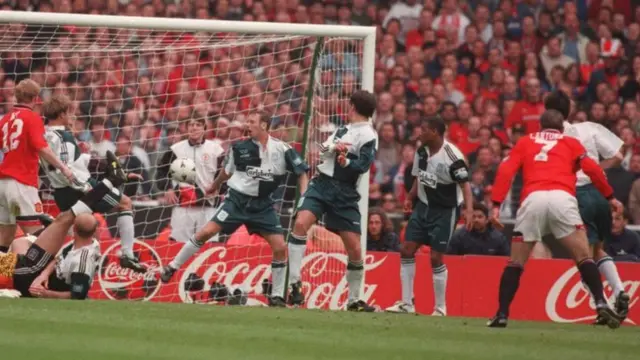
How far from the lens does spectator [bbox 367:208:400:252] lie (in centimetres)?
1670

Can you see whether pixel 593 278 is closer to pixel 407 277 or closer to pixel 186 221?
pixel 407 277

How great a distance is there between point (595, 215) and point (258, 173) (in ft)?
11.1

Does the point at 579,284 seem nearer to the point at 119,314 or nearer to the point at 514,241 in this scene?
the point at 514,241

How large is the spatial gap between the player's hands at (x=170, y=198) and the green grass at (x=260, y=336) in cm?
421

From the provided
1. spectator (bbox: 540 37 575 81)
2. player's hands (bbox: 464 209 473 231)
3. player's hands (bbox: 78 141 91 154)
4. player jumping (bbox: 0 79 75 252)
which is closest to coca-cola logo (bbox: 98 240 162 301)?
player's hands (bbox: 78 141 91 154)

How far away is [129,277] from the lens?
1627 centimetres

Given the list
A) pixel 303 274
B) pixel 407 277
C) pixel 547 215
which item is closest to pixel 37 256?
pixel 303 274

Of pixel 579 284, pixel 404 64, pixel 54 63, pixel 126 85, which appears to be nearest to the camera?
pixel 579 284

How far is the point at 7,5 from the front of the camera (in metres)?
23.9

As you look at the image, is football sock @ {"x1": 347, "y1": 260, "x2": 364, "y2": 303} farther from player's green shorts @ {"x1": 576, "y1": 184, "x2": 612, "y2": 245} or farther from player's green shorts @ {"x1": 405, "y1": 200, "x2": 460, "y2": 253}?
player's green shorts @ {"x1": 576, "y1": 184, "x2": 612, "y2": 245}

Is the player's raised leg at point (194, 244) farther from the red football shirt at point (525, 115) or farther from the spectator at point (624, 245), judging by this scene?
the red football shirt at point (525, 115)

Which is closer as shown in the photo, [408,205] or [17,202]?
[17,202]

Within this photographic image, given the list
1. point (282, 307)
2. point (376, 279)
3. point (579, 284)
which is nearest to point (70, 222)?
point (282, 307)

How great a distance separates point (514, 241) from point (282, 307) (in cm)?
265
